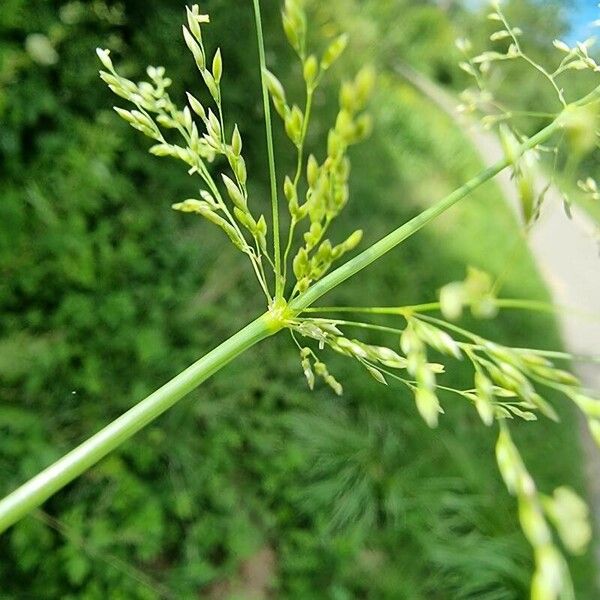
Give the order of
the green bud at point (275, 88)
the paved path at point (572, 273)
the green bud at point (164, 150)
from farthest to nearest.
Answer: the paved path at point (572, 273) → the green bud at point (164, 150) → the green bud at point (275, 88)

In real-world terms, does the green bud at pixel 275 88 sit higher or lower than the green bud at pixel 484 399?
higher

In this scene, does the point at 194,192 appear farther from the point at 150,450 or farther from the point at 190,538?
the point at 190,538

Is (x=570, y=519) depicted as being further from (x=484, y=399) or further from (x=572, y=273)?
(x=572, y=273)

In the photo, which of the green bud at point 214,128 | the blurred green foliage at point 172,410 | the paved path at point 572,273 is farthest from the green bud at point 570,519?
the paved path at point 572,273

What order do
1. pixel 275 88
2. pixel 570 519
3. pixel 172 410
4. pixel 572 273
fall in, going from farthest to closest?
pixel 572 273 → pixel 172 410 → pixel 275 88 → pixel 570 519

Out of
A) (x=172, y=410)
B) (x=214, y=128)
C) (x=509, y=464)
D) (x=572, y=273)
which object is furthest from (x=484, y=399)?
(x=572, y=273)

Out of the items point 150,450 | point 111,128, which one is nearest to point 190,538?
point 150,450

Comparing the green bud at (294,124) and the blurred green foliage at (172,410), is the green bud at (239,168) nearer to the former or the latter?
the green bud at (294,124)

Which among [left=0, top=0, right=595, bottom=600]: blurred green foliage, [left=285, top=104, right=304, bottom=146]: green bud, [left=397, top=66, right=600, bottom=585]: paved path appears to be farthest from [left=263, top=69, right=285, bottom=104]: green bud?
[left=397, top=66, right=600, bottom=585]: paved path
